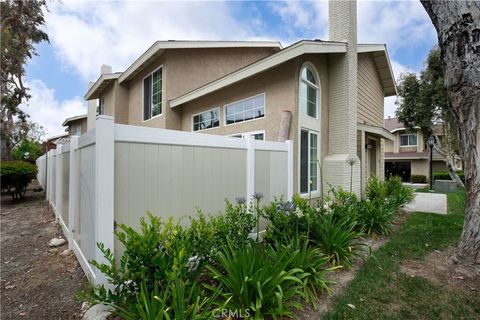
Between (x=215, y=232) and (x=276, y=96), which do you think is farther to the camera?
(x=276, y=96)

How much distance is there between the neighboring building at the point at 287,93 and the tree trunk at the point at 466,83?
270cm

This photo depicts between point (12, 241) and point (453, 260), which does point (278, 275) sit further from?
point (12, 241)

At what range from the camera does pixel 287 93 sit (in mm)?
6648

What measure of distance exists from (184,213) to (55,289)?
2016mm

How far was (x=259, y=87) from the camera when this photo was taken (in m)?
7.45

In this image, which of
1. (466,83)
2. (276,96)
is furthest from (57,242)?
(466,83)

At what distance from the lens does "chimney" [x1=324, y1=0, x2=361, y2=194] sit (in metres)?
7.45

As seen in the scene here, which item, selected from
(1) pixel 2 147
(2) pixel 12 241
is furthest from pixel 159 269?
(1) pixel 2 147

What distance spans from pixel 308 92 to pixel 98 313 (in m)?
6.91

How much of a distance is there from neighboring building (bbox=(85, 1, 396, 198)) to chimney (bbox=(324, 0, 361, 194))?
0.10 ft

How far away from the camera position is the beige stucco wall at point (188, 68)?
381 inches

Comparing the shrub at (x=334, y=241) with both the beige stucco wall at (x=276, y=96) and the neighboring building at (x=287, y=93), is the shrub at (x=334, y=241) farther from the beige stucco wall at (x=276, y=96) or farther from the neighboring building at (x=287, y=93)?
the beige stucco wall at (x=276, y=96)

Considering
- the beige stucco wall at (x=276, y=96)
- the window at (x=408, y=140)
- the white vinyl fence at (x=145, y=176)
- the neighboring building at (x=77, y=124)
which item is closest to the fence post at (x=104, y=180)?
the white vinyl fence at (x=145, y=176)

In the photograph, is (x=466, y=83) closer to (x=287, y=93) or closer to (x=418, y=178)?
(x=287, y=93)
